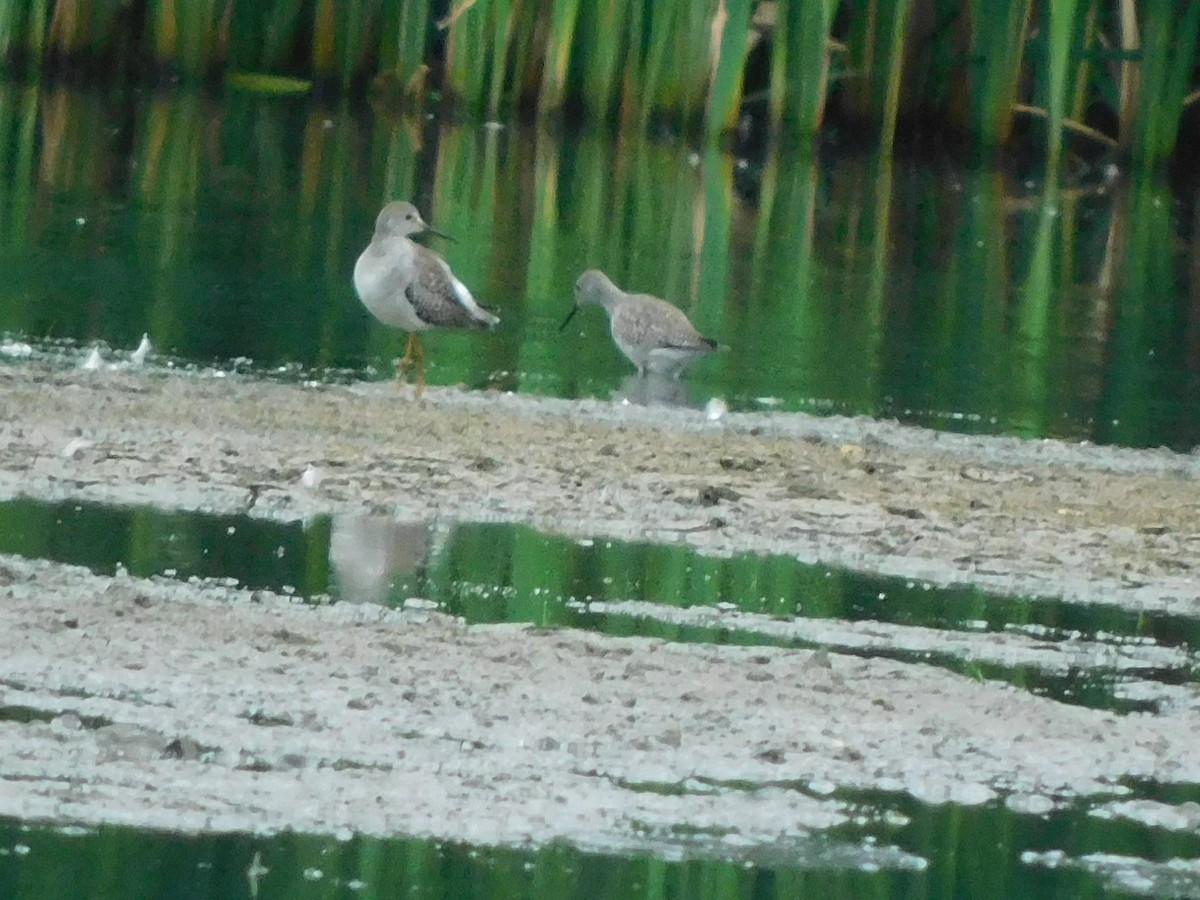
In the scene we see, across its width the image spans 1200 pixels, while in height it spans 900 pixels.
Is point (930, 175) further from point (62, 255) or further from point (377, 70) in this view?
point (62, 255)

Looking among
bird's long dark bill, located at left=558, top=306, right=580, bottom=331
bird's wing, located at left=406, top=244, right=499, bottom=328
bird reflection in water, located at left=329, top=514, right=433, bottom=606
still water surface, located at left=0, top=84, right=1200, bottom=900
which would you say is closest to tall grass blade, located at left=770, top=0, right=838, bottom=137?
still water surface, located at left=0, top=84, right=1200, bottom=900

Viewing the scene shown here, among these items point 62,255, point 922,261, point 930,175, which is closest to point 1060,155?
point 930,175

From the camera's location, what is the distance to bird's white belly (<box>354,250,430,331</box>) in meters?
9.75

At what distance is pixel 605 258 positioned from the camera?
14742mm

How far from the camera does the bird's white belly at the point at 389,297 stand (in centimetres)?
975

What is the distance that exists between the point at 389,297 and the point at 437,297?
0.17 m

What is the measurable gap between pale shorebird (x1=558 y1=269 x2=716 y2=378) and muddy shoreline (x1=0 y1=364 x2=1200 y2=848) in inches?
85.8

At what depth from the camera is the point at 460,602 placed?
5836 millimetres

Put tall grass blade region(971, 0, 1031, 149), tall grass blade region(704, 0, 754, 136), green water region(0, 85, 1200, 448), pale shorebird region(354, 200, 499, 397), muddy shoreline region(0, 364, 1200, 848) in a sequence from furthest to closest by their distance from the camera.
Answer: tall grass blade region(971, 0, 1031, 149)
tall grass blade region(704, 0, 754, 136)
green water region(0, 85, 1200, 448)
pale shorebird region(354, 200, 499, 397)
muddy shoreline region(0, 364, 1200, 848)

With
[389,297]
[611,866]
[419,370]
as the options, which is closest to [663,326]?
[389,297]

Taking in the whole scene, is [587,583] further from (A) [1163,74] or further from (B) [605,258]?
(A) [1163,74]

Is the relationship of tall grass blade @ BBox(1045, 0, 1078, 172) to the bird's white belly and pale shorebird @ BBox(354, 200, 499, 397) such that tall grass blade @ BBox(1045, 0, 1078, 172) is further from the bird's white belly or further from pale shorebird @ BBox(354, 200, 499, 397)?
the bird's white belly

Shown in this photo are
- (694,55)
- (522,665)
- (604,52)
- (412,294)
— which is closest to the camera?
(522,665)

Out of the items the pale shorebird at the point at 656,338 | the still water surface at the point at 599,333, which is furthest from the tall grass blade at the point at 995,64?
the pale shorebird at the point at 656,338
